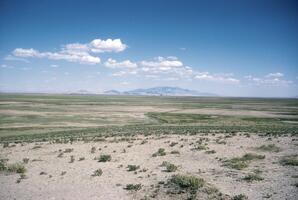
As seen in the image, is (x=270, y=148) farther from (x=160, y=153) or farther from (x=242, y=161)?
(x=160, y=153)

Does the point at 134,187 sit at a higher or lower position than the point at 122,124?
higher

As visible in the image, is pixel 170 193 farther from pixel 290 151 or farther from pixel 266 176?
pixel 290 151

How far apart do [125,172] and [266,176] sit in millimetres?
8558

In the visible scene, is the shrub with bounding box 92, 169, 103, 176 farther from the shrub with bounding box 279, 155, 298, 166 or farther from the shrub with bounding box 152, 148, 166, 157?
the shrub with bounding box 279, 155, 298, 166

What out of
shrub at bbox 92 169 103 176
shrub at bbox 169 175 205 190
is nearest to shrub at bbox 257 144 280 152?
shrub at bbox 169 175 205 190

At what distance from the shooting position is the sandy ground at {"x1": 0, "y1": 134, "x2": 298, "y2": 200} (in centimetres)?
1534

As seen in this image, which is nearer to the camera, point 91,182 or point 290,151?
point 91,182

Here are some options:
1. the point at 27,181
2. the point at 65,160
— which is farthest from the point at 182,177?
the point at 65,160

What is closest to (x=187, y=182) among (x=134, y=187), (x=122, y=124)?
(x=134, y=187)

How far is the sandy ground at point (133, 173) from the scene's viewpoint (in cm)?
1534

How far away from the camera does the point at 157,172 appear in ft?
62.3

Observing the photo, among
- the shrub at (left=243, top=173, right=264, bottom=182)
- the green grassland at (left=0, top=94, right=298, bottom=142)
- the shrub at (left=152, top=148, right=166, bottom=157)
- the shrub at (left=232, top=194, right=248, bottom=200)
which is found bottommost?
the green grassland at (left=0, top=94, right=298, bottom=142)

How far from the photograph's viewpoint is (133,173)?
19.1 meters

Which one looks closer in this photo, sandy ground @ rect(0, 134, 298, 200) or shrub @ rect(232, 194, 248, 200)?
shrub @ rect(232, 194, 248, 200)
